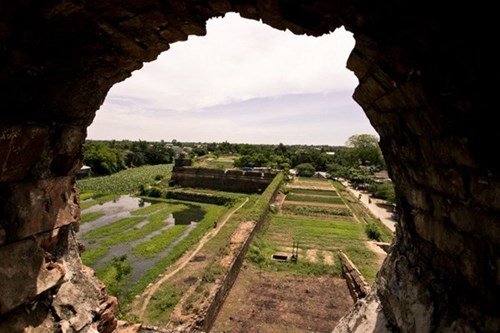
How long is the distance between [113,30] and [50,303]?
3603 mm

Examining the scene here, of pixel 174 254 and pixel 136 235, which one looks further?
pixel 136 235

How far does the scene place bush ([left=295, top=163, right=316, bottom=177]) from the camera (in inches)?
2521

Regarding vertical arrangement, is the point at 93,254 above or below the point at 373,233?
below

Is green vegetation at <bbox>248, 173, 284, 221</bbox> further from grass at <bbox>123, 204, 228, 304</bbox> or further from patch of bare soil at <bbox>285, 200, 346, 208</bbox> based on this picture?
grass at <bbox>123, 204, 228, 304</bbox>

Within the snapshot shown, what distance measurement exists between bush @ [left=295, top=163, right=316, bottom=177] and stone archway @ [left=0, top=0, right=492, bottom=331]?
196 feet

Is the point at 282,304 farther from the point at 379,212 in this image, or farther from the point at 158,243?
the point at 379,212

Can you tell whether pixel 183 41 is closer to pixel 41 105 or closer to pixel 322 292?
pixel 41 105

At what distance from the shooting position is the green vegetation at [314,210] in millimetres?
31688

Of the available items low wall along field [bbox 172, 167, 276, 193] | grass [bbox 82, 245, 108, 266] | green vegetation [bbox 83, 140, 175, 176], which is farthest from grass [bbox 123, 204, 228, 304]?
green vegetation [bbox 83, 140, 175, 176]

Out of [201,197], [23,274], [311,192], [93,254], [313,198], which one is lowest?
[93,254]

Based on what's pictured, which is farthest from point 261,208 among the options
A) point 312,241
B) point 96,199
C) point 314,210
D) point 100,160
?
point 100,160

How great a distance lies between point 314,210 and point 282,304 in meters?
19.4

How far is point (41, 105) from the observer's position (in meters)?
3.87

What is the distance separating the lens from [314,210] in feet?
107
